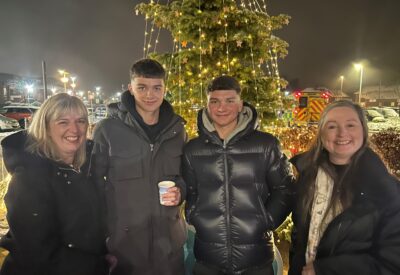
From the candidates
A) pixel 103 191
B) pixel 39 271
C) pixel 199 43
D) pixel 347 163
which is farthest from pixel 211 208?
pixel 199 43

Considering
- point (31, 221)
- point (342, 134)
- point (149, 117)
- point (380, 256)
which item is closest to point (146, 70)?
point (149, 117)

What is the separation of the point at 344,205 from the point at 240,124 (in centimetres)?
109

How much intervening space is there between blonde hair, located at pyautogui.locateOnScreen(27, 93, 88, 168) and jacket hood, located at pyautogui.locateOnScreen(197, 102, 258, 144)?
41.8 inches

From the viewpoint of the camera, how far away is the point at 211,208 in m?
2.69

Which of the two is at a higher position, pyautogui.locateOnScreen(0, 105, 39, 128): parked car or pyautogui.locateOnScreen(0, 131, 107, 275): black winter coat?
pyautogui.locateOnScreen(0, 105, 39, 128): parked car

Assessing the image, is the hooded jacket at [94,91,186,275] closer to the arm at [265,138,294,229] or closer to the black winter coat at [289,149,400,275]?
the arm at [265,138,294,229]

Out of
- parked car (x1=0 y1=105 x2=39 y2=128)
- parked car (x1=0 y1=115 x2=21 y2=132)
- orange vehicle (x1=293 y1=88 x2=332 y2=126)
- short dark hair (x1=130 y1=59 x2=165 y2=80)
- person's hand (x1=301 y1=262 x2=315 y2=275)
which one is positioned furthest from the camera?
parked car (x1=0 y1=105 x2=39 y2=128)

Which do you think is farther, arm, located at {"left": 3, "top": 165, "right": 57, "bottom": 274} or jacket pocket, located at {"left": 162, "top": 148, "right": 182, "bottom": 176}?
jacket pocket, located at {"left": 162, "top": 148, "right": 182, "bottom": 176}

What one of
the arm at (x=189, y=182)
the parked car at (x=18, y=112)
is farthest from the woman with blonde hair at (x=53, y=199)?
the parked car at (x=18, y=112)

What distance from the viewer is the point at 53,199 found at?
2156 mm

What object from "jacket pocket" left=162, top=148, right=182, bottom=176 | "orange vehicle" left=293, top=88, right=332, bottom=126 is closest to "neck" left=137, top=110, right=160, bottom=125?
"jacket pocket" left=162, top=148, right=182, bottom=176

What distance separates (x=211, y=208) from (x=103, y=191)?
0.95m

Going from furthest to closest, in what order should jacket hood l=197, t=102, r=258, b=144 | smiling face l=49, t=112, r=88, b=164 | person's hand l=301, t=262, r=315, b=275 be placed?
jacket hood l=197, t=102, r=258, b=144 → smiling face l=49, t=112, r=88, b=164 → person's hand l=301, t=262, r=315, b=275

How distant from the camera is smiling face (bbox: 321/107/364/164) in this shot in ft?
7.73
